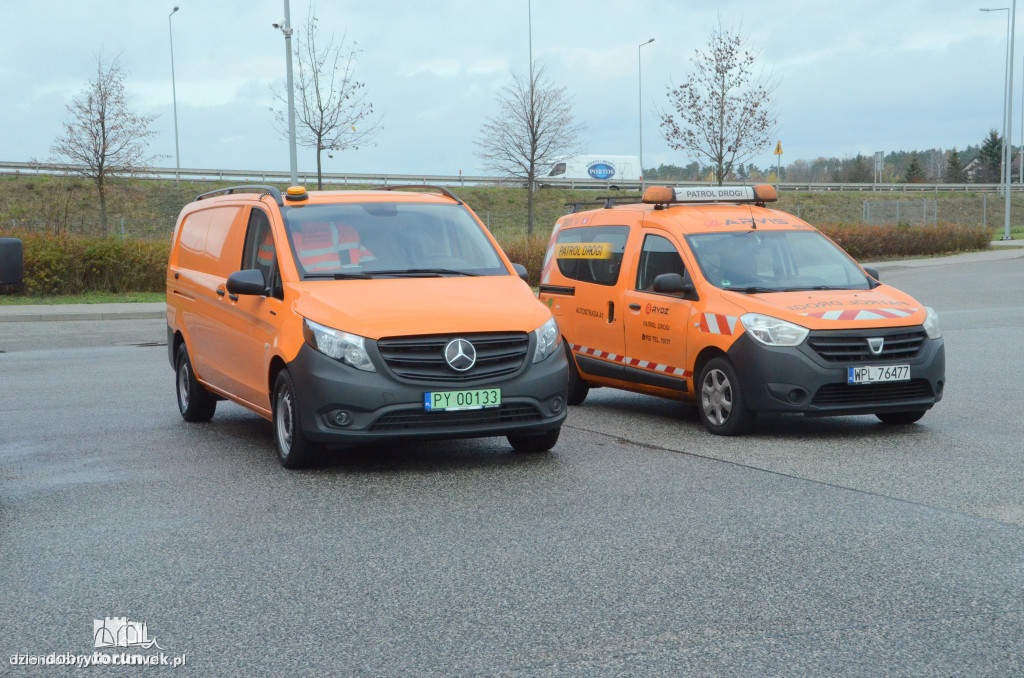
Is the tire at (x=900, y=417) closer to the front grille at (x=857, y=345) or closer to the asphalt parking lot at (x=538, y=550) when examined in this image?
the asphalt parking lot at (x=538, y=550)

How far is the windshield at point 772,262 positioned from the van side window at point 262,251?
341 cm

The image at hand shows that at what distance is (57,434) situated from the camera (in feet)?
30.6

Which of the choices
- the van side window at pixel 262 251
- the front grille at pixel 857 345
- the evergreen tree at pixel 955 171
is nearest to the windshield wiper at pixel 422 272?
the van side window at pixel 262 251

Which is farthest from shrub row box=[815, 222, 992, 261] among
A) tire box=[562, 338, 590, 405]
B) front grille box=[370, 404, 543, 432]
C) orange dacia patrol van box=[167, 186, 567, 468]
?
front grille box=[370, 404, 543, 432]

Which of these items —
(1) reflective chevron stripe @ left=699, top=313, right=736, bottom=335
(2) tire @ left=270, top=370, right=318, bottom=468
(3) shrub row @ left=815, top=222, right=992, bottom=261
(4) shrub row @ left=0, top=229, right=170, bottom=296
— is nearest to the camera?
(2) tire @ left=270, top=370, right=318, bottom=468

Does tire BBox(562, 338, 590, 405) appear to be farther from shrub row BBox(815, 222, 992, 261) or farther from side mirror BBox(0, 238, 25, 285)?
shrub row BBox(815, 222, 992, 261)

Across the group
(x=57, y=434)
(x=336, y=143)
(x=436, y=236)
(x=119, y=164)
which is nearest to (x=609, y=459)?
(x=436, y=236)

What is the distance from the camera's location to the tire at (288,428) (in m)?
7.48

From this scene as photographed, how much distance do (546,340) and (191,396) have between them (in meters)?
3.68

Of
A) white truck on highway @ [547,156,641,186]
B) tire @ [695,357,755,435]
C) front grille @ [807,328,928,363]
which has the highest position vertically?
white truck on highway @ [547,156,641,186]

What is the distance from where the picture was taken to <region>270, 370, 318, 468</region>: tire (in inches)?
295

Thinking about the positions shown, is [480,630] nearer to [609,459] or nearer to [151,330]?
[609,459]

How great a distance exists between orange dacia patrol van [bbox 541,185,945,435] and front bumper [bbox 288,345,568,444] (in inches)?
79.6

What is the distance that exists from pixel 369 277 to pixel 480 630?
406 centimetres
